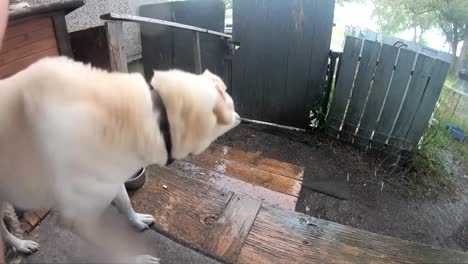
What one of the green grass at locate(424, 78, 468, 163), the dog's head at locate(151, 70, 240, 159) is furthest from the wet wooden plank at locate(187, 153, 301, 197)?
the green grass at locate(424, 78, 468, 163)

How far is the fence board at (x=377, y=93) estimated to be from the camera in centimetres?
401

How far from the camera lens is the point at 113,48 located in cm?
235

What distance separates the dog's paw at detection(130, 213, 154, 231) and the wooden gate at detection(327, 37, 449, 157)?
11.3 ft

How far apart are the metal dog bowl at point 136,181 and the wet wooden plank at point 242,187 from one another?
556 mm

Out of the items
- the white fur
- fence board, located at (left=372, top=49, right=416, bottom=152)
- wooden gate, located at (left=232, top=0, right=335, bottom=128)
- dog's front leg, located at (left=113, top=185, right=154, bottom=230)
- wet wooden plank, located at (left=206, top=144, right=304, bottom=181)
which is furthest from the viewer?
wooden gate, located at (left=232, top=0, right=335, bottom=128)

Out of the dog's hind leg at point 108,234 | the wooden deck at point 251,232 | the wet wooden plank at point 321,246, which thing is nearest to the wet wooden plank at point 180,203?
the wooden deck at point 251,232

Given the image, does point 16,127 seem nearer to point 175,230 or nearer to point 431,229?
point 175,230

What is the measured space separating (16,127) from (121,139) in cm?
50

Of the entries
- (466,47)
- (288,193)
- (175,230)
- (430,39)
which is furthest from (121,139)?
(430,39)

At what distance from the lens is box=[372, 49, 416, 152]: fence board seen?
12.8 feet

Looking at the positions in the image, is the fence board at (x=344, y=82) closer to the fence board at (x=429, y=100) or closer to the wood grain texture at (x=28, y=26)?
the fence board at (x=429, y=100)

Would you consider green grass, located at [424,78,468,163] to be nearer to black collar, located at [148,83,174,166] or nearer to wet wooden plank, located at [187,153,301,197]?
wet wooden plank, located at [187,153,301,197]


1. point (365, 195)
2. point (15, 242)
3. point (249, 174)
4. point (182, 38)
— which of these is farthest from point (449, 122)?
point (15, 242)

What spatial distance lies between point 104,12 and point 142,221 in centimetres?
356
